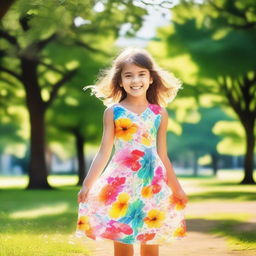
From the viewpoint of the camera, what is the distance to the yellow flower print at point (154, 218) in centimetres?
494

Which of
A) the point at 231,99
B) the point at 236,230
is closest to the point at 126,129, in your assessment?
the point at 236,230

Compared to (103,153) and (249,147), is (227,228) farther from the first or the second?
(249,147)

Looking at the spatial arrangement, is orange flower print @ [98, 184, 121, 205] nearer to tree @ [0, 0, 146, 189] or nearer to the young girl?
the young girl

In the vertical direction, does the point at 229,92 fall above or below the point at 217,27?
below

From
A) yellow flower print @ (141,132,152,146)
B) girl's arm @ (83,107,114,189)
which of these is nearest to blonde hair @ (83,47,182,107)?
girl's arm @ (83,107,114,189)

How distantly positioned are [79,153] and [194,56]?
922 centimetres

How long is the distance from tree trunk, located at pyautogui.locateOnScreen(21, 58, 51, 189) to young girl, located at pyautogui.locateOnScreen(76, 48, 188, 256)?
19.6m

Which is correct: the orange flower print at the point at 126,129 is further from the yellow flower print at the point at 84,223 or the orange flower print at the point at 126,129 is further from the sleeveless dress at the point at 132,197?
the yellow flower print at the point at 84,223

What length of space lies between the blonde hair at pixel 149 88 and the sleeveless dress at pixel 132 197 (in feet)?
0.79

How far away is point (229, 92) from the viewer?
2869 cm

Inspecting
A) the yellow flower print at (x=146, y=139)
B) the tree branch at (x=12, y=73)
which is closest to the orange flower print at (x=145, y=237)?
the yellow flower print at (x=146, y=139)

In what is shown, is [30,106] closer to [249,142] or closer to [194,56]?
[194,56]

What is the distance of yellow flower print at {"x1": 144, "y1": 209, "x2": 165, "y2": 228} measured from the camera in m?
4.94

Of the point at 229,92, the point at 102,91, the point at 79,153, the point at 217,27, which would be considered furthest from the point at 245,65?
the point at 102,91
